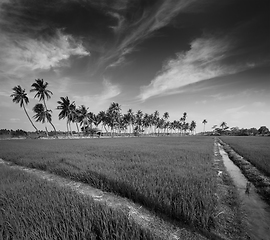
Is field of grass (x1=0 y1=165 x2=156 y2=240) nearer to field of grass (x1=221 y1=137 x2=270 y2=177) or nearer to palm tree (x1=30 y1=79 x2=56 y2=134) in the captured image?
field of grass (x1=221 y1=137 x2=270 y2=177)

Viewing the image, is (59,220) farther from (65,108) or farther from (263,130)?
(263,130)

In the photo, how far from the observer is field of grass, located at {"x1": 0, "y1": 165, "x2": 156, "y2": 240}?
187 cm

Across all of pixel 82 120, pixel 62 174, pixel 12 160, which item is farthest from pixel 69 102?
pixel 62 174

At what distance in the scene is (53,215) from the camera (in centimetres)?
234

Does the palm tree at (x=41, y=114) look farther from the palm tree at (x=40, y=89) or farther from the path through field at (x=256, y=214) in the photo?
the path through field at (x=256, y=214)

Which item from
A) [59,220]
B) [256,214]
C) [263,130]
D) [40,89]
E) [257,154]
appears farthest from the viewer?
[263,130]

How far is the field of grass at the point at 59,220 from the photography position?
1865mm

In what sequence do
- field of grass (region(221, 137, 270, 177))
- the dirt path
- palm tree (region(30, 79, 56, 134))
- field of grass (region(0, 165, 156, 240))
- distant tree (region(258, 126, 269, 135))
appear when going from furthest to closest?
distant tree (region(258, 126, 269, 135)), palm tree (region(30, 79, 56, 134)), field of grass (region(221, 137, 270, 177)), the dirt path, field of grass (region(0, 165, 156, 240))

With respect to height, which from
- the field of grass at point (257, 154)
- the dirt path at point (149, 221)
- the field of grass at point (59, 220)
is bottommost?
the field of grass at point (257, 154)

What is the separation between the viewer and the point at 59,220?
2.21 metres

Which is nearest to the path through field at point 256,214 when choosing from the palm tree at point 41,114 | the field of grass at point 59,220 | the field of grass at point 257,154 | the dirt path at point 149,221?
the dirt path at point 149,221

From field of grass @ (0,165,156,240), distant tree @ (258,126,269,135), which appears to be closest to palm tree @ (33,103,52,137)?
field of grass @ (0,165,156,240)

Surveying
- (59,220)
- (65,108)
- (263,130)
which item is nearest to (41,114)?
(65,108)

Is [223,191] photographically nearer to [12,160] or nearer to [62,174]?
[62,174]
